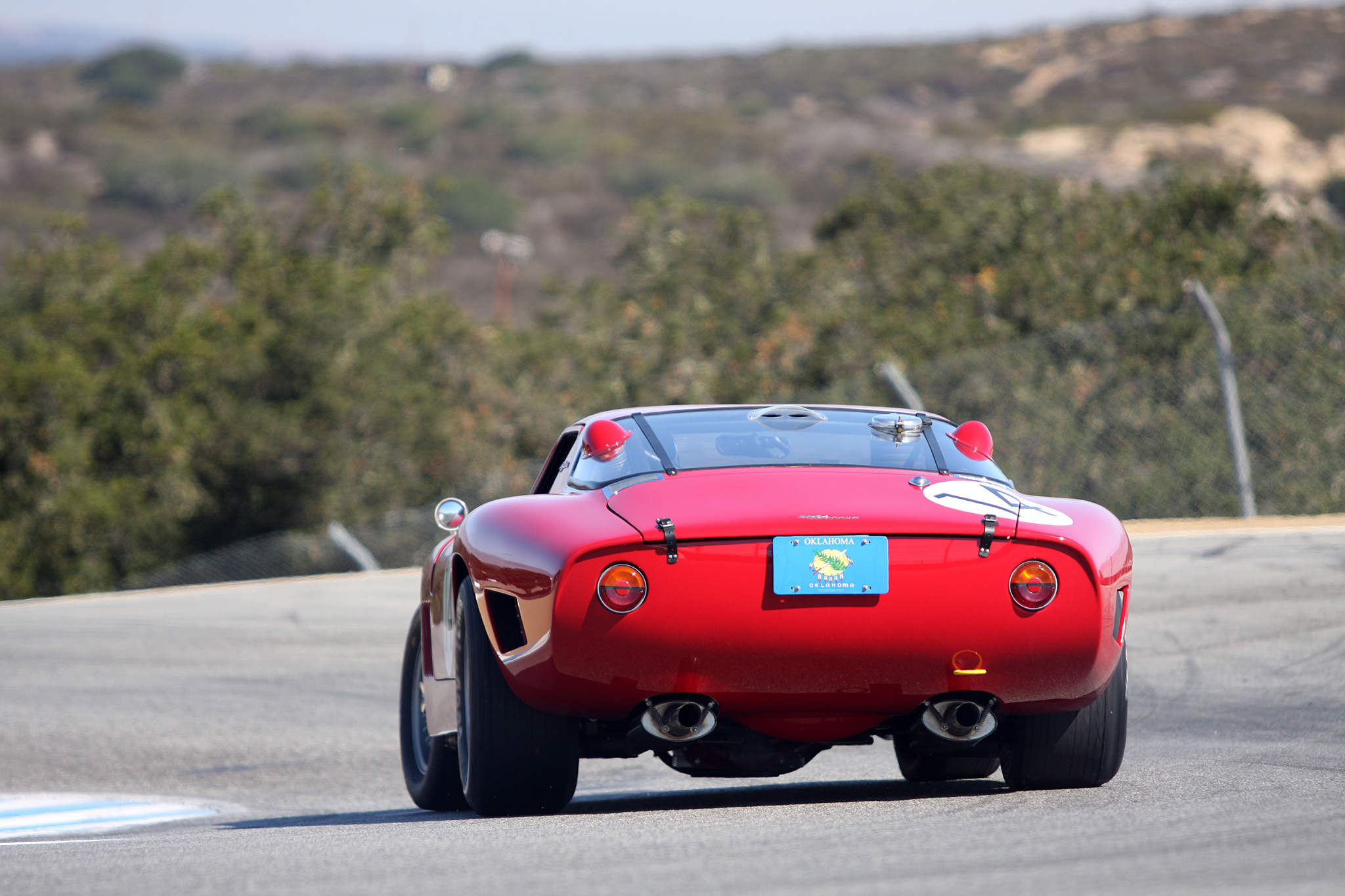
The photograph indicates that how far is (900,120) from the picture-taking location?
4855 inches

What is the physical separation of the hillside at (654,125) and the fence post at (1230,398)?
64747mm

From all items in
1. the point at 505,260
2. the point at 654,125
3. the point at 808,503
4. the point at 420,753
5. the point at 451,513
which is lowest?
the point at 654,125

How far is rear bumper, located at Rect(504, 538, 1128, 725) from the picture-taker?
14.2ft

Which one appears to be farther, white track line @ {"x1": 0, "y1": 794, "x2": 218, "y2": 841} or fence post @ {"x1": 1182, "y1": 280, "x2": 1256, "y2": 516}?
fence post @ {"x1": 1182, "y1": 280, "x2": 1256, "y2": 516}

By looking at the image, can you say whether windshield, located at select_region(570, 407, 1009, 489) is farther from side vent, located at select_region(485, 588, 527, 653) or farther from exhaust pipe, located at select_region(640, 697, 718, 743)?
exhaust pipe, located at select_region(640, 697, 718, 743)

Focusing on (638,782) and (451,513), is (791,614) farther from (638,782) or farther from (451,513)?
(638,782)

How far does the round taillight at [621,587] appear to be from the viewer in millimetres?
4328

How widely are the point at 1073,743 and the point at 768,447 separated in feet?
4.07

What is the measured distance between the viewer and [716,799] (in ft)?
18.9

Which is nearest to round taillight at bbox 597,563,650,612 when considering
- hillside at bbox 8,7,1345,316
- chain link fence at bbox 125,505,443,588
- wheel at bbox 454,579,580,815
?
wheel at bbox 454,579,580,815

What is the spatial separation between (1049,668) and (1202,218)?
68.8 ft

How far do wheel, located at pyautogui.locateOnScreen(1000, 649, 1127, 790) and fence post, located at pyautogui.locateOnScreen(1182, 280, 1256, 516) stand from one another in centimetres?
807

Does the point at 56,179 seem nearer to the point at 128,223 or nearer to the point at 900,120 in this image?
the point at 128,223

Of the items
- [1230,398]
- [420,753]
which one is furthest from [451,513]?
[1230,398]
